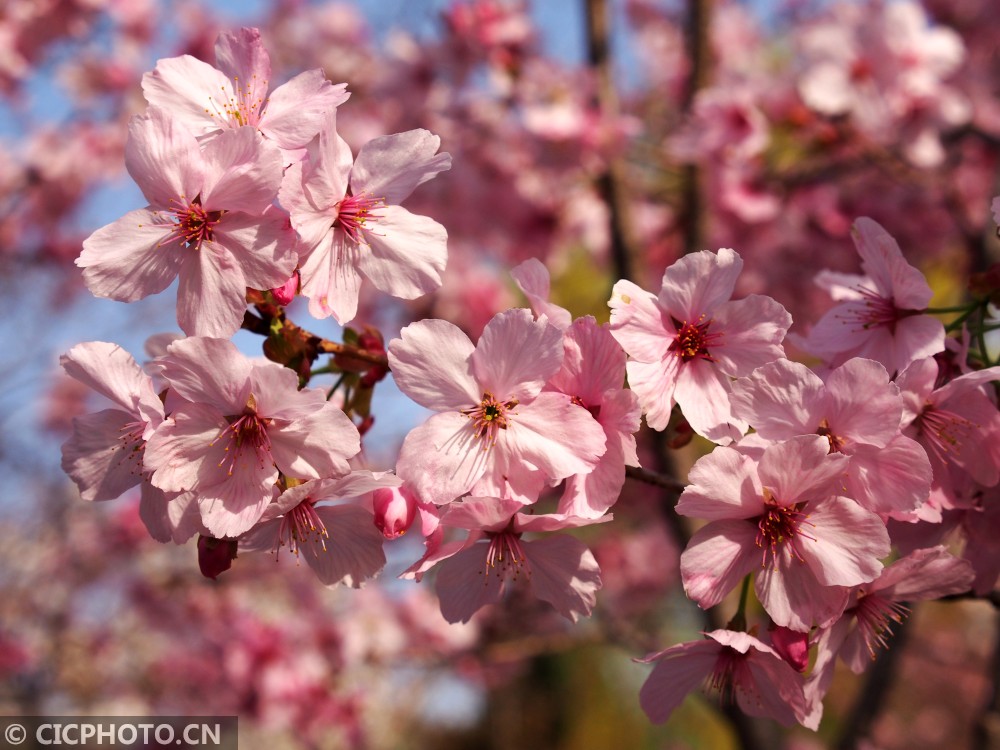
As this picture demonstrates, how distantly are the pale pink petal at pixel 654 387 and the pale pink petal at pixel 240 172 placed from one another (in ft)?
1.58

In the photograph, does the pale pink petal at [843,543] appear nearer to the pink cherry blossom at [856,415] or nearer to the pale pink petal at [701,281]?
the pink cherry blossom at [856,415]

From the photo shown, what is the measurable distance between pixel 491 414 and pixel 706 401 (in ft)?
0.91

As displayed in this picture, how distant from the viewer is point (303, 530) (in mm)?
1044

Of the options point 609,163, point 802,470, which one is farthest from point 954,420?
point 609,163

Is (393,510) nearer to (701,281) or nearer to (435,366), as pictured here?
(435,366)

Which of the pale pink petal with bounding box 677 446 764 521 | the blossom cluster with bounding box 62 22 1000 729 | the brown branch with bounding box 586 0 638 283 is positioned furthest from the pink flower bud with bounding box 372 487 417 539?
the brown branch with bounding box 586 0 638 283

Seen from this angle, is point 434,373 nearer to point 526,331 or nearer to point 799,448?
point 526,331

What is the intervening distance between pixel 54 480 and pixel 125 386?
194 inches

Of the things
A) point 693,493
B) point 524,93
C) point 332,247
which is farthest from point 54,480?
point 693,493

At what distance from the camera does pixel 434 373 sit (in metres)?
0.97

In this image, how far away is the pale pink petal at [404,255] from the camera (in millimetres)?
1037

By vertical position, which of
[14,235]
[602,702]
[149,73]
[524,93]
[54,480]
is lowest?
[602,702]

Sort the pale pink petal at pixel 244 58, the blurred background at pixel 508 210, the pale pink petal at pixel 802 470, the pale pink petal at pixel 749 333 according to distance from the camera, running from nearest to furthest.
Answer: the pale pink petal at pixel 802 470, the pale pink petal at pixel 749 333, the pale pink petal at pixel 244 58, the blurred background at pixel 508 210

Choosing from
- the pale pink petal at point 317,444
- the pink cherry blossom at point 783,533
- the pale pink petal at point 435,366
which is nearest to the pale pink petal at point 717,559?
the pink cherry blossom at point 783,533
